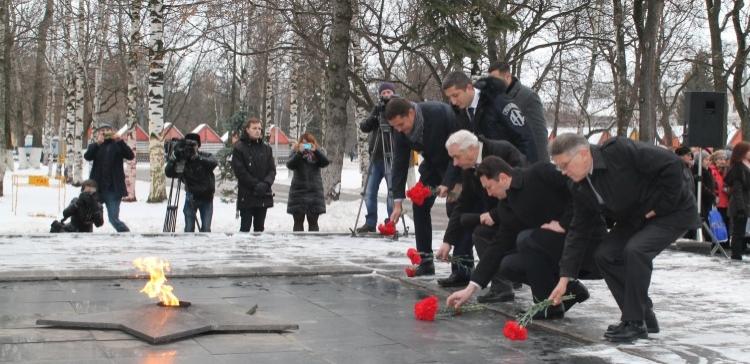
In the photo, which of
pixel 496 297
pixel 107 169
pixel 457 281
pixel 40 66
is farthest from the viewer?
pixel 40 66

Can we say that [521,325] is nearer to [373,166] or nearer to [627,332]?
[627,332]

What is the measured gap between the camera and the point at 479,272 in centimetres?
766

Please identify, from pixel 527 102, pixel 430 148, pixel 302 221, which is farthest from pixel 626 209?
pixel 302 221

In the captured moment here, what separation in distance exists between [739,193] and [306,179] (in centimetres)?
599

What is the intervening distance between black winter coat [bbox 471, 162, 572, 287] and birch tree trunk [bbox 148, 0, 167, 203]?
1766 centimetres

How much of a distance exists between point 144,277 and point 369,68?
30.3 meters

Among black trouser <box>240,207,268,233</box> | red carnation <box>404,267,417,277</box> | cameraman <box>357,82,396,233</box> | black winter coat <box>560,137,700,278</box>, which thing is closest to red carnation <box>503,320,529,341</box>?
black winter coat <box>560,137,700,278</box>

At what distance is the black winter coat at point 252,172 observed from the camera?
46.1 ft

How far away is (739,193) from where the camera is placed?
41.9 feet

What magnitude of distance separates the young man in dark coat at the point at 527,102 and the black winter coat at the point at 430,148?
58 cm

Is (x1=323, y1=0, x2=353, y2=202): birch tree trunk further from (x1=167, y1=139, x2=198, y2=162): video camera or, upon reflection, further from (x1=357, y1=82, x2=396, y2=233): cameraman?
(x1=167, y1=139, x2=198, y2=162): video camera

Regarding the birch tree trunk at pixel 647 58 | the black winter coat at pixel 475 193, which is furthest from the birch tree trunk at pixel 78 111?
the black winter coat at pixel 475 193

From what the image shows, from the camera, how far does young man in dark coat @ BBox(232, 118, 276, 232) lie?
14.1 meters

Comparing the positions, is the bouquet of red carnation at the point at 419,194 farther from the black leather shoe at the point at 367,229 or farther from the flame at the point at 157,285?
the black leather shoe at the point at 367,229
